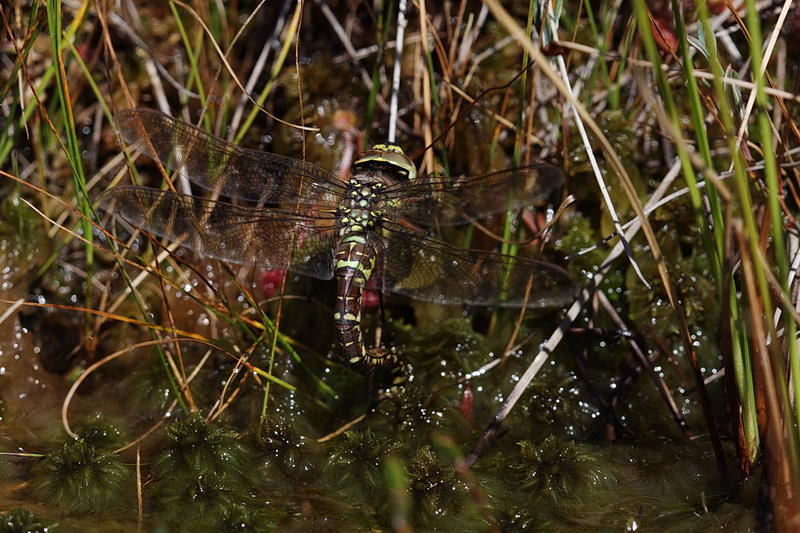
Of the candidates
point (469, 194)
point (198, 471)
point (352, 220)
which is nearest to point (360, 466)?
point (198, 471)

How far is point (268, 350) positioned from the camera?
2.23 m

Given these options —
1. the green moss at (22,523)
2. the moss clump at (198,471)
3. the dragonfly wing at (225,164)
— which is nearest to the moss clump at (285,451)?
the moss clump at (198,471)

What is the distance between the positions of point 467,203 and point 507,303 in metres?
0.35

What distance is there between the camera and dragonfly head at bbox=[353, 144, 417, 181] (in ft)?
6.97

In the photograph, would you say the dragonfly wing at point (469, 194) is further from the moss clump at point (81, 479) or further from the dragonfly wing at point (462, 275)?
the moss clump at point (81, 479)

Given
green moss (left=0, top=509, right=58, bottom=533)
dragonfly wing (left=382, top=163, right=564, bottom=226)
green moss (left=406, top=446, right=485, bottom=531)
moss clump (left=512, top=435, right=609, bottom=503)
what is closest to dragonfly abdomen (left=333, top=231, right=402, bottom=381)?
dragonfly wing (left=382, top=163, right=564, bottom=226)

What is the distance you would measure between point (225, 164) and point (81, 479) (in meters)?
1.01

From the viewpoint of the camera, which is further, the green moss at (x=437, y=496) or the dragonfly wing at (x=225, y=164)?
the dragonfly wing at (x=225, y=164)

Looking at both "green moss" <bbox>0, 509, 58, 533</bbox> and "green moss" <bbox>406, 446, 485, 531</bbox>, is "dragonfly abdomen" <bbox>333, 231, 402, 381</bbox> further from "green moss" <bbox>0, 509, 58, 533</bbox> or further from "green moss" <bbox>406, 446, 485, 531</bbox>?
"green moss" <bbox>0, 509, 58, 533</bbox>

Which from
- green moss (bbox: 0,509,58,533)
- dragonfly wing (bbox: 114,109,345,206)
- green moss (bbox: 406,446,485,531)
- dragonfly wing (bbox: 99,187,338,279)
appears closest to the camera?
green moss (bbox: 0,509,58,533)

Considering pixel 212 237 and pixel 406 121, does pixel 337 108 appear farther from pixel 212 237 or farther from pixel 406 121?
pixel 212 237

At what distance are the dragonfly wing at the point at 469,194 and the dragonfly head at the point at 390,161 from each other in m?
0.08

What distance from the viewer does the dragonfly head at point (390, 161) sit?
2.12 metres

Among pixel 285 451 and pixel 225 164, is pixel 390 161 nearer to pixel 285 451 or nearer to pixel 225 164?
pixel 225 164
